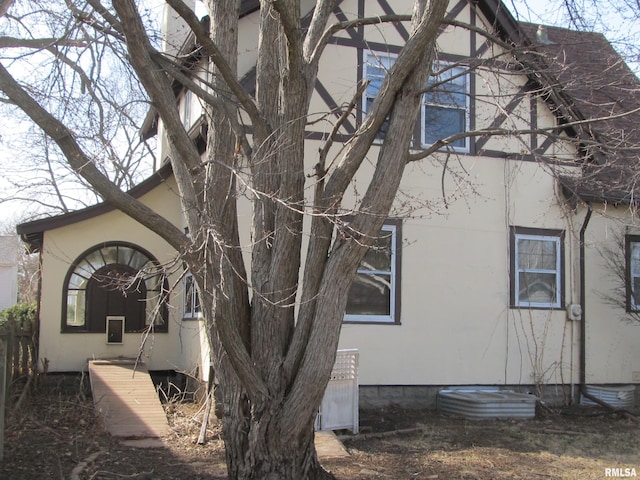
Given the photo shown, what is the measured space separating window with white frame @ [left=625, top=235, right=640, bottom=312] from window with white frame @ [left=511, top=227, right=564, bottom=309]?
4.15 ft

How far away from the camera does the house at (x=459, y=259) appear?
10961 millimetres

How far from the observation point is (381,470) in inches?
289

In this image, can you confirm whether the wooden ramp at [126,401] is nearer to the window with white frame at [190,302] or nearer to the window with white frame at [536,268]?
the window with white frame at [190,302]

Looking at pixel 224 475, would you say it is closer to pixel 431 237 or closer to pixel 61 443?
pixel 61 443

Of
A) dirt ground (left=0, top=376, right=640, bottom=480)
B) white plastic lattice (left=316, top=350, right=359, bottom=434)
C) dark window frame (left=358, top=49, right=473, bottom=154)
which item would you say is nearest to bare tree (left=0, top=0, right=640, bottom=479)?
dirt ground (left=0, top=376, right=640, bottom=480)

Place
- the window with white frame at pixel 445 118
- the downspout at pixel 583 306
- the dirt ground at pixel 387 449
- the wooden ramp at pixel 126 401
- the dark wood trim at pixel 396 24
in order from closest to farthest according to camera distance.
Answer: the dirt ground at pixel 387 449 → the wooden ramp at pixel 126 401 → the dark wood trim at pixel 396 24 → the window with white frame at pixel 445 118 → the downspout at pixel 583 306

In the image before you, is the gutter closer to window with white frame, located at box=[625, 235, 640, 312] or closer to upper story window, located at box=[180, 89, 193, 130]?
window with white frame, located at box=[625, 235, 640, 312]

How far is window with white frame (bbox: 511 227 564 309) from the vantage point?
1168 cm

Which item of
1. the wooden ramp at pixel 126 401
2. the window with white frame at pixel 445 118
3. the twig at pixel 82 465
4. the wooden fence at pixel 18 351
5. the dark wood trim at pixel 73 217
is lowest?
the twig at pixel 82 465

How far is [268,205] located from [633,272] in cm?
872

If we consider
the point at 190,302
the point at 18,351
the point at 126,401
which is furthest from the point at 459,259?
the point at 18,351

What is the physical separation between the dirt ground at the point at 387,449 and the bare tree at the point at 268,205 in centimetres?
145

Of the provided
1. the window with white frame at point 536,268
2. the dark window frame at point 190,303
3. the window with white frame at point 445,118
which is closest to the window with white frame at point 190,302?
the dark window frame at point 190,303

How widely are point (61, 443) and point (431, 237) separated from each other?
6302mm
